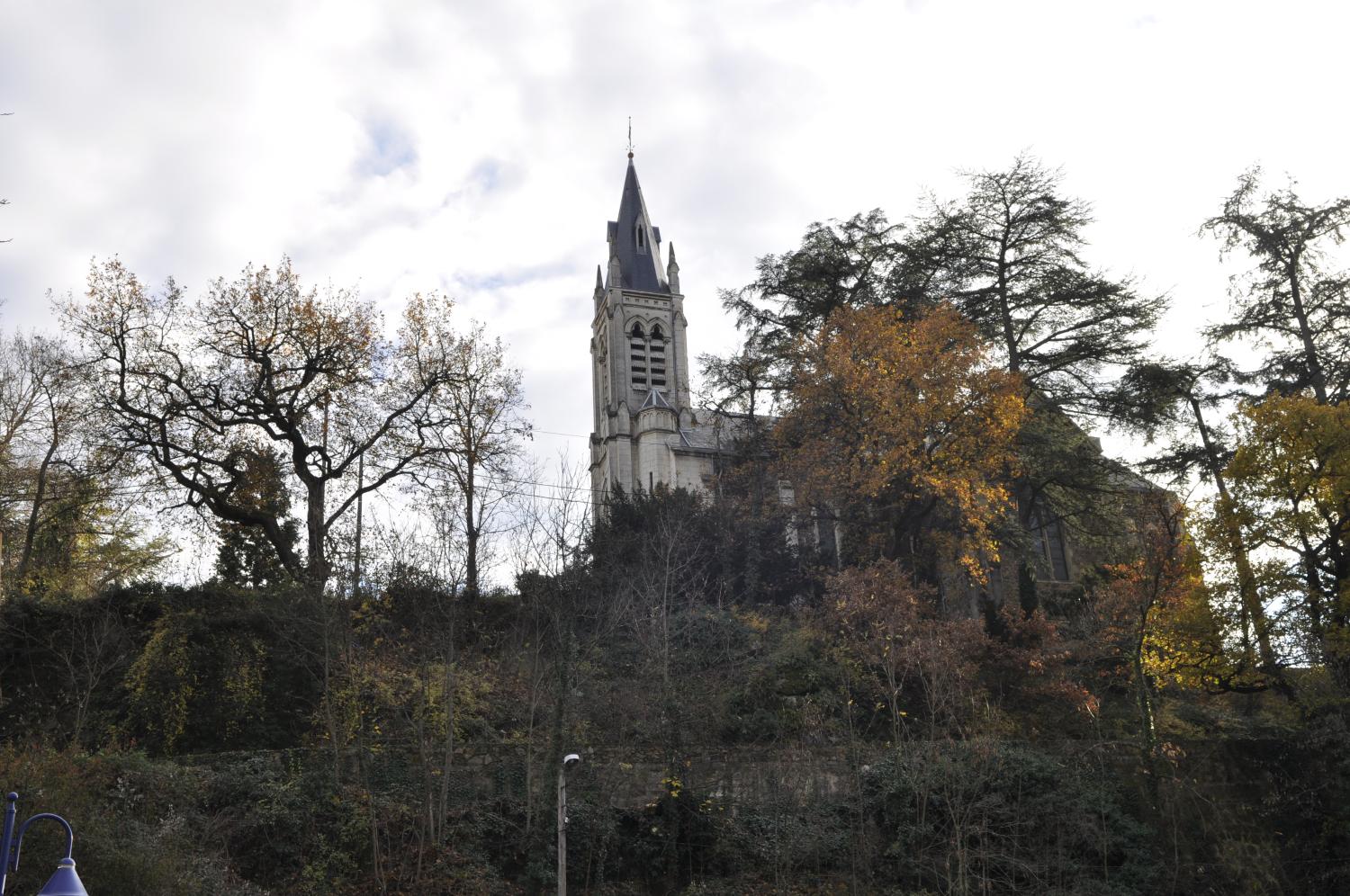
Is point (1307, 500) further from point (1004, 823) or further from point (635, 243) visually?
point (635, 243)

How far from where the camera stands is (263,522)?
25984 millimetres

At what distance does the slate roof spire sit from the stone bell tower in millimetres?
54

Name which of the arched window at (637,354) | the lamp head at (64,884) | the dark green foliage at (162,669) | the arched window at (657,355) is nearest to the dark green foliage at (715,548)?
the dark green foliage at (162,669)

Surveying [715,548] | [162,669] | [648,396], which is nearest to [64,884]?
[162,669]

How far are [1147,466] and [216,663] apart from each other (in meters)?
22.6

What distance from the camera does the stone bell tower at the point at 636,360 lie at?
54531 mm

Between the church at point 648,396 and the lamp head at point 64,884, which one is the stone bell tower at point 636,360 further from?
the lamp head at point 64,884

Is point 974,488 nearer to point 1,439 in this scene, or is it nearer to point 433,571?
point 433,571

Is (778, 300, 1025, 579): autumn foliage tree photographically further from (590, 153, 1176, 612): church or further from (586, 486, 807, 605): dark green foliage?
(590, 153, 1176, 612): church

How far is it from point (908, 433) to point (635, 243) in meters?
40.7

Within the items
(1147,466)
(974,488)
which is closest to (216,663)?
(974,488)

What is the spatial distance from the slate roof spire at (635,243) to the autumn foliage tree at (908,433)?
113 ft

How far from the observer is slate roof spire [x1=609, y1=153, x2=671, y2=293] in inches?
2489

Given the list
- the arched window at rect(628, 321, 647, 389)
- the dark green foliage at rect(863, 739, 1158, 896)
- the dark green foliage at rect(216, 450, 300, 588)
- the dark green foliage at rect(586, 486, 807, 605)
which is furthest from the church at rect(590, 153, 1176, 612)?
the dark green foliage at rect(863, 739, 1158, 896)
